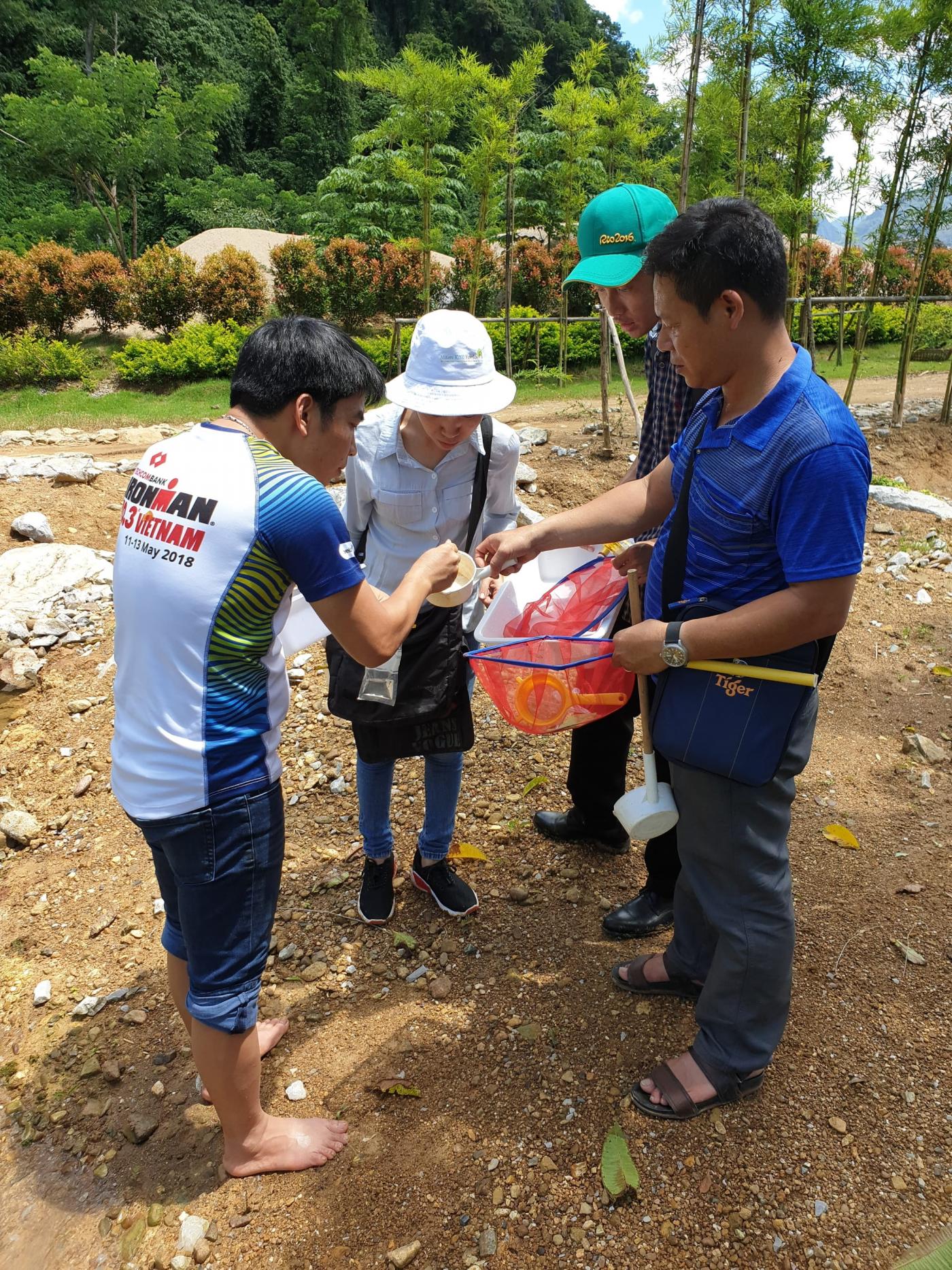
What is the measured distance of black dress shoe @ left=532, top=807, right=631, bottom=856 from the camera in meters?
2.79

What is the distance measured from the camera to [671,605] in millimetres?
1655

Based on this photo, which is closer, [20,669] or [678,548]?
[678,548]

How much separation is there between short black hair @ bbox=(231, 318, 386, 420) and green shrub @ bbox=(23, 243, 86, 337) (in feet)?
50.6

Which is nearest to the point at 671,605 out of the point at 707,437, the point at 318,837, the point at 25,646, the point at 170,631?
the point at 707,437

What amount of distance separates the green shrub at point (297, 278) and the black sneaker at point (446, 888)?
15.4 meters

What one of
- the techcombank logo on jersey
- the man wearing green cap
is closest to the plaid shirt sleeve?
the man wearing green cap

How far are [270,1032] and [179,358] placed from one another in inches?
510

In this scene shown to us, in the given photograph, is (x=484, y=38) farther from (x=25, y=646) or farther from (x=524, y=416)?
(x=25, y=646)

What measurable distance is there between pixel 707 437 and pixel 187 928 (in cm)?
133

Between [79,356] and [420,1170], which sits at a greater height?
[79,356]

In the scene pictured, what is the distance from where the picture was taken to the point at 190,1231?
177 cm

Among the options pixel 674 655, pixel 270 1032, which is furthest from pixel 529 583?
pixel 270 1032

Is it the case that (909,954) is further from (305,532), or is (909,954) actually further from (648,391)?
(305,532)

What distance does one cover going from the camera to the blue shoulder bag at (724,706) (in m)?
1.53
